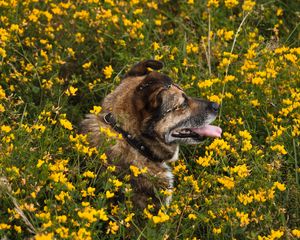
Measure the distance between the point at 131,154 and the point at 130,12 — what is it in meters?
2.46

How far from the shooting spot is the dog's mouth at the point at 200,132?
17.4 feet

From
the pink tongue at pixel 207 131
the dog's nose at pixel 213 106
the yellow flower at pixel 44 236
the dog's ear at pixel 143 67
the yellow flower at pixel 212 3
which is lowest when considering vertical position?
the pink tongue at pixel 207 131

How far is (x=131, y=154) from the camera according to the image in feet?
16.5

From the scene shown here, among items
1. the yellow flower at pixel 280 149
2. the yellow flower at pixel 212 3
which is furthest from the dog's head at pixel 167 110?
the yellow flower at pixel 212 3

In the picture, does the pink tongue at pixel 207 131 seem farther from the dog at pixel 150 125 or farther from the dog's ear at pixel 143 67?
the dog's ear at pixel 143 67

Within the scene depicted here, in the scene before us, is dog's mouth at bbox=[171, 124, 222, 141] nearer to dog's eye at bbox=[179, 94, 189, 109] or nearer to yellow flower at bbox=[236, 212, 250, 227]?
dog's eye at bbox=[179, 94, 189, 109]

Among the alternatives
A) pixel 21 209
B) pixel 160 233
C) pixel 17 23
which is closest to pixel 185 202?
pixel 160 233

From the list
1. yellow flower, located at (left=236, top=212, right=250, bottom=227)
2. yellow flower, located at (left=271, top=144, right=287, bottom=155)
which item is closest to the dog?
yellow flower, located at (left=271, top=144, right=287, bottom=155)

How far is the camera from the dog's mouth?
17.4 ft

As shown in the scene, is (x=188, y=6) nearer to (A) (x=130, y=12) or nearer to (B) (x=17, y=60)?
(A) (x=130, y=12)

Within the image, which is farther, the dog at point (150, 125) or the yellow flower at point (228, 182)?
the dog at point (150, 125)

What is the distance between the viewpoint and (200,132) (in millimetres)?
5402

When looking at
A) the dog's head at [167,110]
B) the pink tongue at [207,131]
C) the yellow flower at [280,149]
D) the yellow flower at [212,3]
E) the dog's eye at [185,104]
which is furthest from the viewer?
the yellow flower at [212,3]

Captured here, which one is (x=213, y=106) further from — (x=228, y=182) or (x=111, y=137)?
(x=111, y=137)
